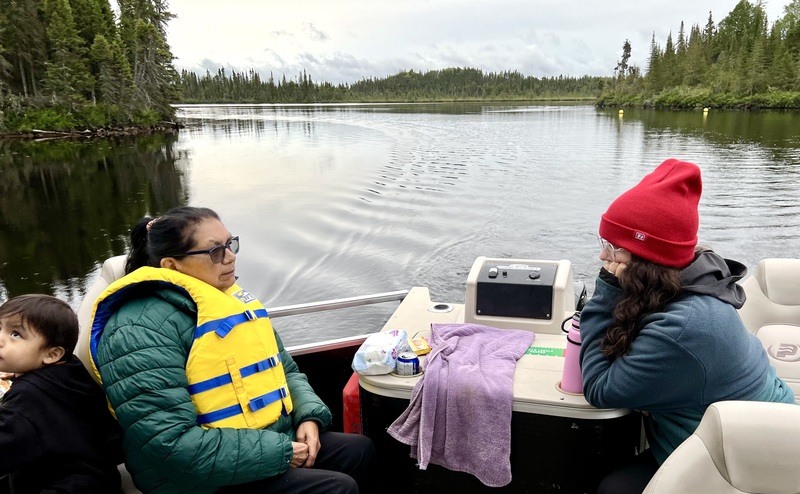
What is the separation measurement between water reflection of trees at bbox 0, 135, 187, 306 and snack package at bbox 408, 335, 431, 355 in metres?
7.44

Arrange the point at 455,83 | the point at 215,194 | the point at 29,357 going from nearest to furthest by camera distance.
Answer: the point at 29,357 < the point at 215,194 < the point at 455,83

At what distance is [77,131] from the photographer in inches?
1591

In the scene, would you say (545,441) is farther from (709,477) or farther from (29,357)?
(29,357)

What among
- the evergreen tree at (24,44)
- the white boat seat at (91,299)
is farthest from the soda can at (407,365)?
the evergreen tree at (24,44)

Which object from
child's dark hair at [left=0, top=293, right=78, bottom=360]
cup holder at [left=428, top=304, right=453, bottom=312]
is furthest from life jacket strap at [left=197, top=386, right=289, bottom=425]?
cup holder at [left=428, top=304, right=453, bottom=312]

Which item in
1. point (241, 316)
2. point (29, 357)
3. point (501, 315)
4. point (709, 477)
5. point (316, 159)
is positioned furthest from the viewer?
point (316, 159)

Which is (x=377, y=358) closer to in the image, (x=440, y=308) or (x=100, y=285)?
(x=440, y=308)

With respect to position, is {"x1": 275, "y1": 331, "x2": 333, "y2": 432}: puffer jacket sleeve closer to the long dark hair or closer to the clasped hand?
the clasped hand

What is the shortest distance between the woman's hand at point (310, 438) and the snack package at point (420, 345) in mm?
511

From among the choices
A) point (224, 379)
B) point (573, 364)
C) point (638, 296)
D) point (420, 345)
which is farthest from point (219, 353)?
point (638, 296)

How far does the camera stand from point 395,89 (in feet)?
495

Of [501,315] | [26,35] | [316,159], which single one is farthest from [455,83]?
[501,315]

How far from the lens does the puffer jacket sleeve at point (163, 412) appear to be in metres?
1.59

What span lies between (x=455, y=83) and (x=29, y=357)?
158 metres
